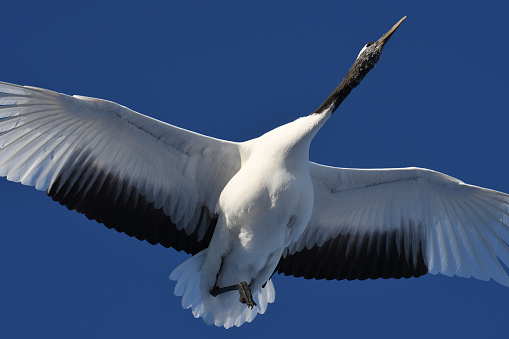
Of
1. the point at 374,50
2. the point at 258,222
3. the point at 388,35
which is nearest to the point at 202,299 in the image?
the point at 258,222

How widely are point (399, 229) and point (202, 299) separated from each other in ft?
9.06

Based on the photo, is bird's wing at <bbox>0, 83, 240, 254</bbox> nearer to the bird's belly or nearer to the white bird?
the white bird

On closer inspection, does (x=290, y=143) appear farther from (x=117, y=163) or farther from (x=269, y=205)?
(x=117, y=163)

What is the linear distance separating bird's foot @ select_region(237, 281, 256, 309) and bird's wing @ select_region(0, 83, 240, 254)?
90 centimetres

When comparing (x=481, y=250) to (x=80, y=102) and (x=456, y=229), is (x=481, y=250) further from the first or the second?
(x=80, y=102)

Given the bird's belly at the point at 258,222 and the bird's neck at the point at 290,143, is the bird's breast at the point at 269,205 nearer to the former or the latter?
the bird's belly at the point at 258,222

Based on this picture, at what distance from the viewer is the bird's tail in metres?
13.1

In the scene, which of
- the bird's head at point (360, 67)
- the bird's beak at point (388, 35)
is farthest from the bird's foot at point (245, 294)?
the bird's beak at point (388, 35)

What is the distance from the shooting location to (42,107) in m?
11.9

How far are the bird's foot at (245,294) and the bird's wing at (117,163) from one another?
0.90 meters

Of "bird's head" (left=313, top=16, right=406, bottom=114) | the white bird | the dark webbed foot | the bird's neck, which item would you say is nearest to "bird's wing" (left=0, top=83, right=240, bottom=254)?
the white bird

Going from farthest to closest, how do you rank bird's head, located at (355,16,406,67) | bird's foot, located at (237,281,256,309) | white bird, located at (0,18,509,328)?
bird's head, located at (355,16,406,67), bird's foot, located at (237,281,256,309), white bird, located at (0,18,509,328)

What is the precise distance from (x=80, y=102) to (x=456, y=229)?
16.9 ft

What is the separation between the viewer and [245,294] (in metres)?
12.3
